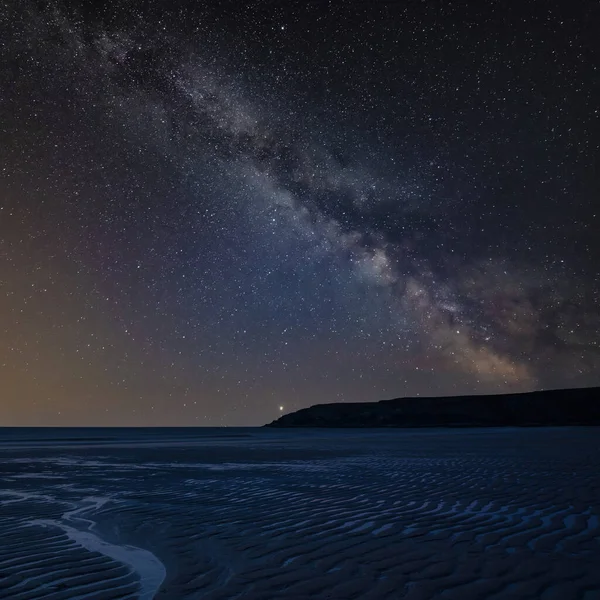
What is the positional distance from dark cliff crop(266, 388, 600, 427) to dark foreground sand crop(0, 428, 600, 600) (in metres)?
76.7

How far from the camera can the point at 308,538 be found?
6281 millimetres

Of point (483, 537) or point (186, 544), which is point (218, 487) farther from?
point (483, 537)

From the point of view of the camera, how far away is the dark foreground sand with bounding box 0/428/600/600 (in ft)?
14.6

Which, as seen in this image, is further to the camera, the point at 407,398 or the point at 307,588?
the point at 407,398

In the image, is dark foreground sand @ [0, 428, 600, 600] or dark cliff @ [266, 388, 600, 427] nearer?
dark foreground sand @ [0, 428, 600, 600]

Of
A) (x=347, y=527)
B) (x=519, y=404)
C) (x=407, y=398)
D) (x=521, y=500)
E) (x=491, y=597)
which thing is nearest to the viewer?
(x=491, y=597)

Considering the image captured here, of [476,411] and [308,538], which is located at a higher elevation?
[476,411]

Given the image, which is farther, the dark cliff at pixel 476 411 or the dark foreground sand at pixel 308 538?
the dark cliff at pixel 476 411

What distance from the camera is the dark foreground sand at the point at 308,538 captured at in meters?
4.45

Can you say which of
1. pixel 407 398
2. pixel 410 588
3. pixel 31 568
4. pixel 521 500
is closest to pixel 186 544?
pixel 31 568

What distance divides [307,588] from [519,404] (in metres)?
94.0

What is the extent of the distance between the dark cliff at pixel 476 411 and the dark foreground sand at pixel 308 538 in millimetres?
76663

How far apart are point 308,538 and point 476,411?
92047 millimetres

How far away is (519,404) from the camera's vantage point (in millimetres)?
89562
